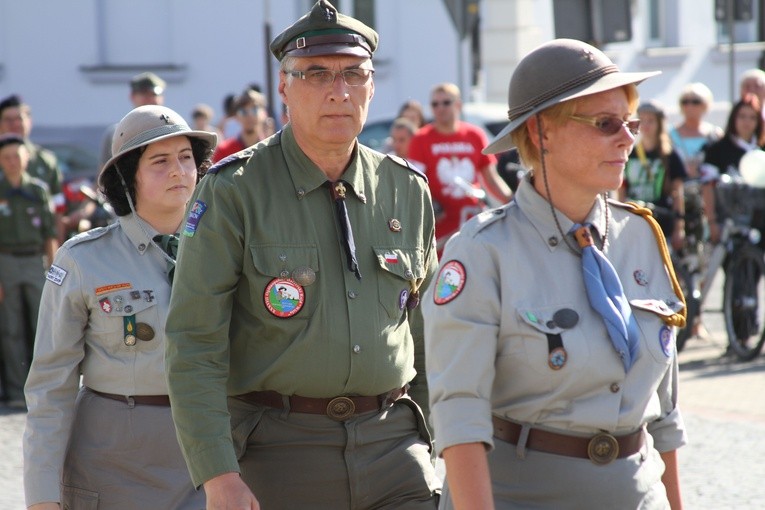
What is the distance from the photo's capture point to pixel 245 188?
3.78m

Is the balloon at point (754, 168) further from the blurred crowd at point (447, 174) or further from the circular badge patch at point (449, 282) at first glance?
the circular badge patch at point (449, 282)

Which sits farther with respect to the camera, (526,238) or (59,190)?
(59,190)

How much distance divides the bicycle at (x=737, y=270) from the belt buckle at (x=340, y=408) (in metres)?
7.18

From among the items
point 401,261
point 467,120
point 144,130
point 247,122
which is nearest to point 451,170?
point 247,122

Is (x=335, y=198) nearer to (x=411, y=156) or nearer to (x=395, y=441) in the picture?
(x=395, y=441)

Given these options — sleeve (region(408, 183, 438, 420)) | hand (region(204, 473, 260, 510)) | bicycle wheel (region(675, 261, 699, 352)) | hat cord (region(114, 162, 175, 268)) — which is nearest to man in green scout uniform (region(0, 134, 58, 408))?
bicycle wheel (region(675, 261, 699, 352))

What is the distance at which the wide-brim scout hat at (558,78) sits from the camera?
3320 mm

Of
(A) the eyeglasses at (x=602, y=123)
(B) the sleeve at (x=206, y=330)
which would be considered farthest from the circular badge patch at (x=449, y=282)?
(B) the sleeve at (x=206, y=330)

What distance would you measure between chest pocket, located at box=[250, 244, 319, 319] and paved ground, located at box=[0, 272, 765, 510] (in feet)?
11.3

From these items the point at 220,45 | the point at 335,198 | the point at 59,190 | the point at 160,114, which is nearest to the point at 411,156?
the point at 59,190

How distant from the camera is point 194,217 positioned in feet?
12.3

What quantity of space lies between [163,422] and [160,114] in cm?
102

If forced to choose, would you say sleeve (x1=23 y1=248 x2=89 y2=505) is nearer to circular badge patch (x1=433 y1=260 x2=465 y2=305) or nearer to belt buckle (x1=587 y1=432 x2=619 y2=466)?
circular badge patch (x1=433 y1=260 x2=465 y2=305)

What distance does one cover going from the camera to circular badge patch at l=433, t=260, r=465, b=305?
323cm
